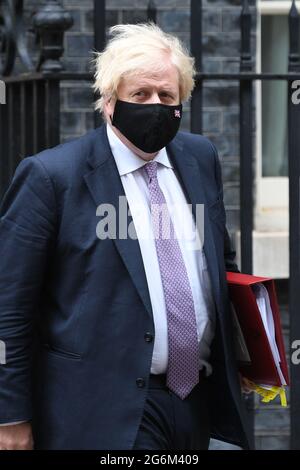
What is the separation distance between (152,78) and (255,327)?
810 millimetres

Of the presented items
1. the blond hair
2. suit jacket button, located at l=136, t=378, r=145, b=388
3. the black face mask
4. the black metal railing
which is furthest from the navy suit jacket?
the black metal railing

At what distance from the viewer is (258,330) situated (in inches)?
136

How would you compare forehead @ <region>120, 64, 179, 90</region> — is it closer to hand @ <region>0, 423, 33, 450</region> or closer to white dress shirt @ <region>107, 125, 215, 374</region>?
white dress shirt @ <region>107, 125, 215, 374</region>

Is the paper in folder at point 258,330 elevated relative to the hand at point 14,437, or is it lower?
elevated

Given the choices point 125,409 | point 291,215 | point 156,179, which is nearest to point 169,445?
point 125,409

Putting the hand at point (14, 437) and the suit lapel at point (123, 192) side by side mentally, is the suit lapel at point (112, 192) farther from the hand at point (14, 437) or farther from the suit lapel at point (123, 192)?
the hand at point (14, 437)

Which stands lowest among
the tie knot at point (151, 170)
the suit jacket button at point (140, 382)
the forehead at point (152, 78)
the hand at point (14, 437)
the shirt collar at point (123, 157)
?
the hand at point (14, 437)

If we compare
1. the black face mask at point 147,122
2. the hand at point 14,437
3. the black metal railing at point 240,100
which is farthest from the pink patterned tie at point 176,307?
the black metal railing at point 240,100

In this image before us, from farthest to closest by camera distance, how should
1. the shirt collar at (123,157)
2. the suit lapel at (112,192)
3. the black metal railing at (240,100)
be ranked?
the black metal railing at (240,100)
the shirt collar at (123,157)
the suit lapel at (112,192)

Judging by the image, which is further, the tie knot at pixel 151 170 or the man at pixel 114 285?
the tie knot at pixel 151 170

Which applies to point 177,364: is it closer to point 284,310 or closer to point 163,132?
point 163,132

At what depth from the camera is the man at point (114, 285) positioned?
325 cm

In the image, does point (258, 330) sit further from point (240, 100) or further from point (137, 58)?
point (240, 100)

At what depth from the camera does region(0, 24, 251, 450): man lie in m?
3.25
